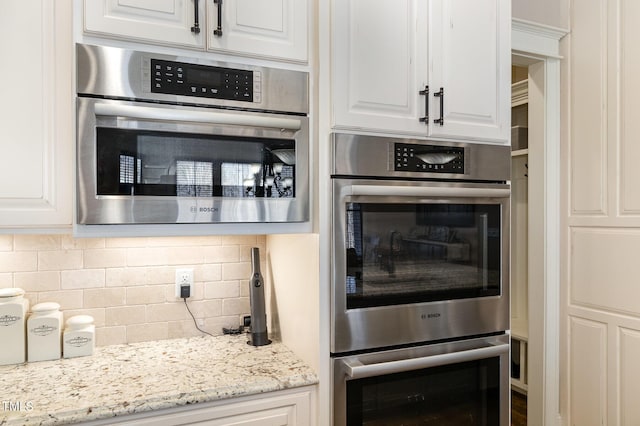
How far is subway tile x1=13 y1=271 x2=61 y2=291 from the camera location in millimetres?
1661

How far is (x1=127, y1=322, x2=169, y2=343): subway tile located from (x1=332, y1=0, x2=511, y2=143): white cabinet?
3.59 ft

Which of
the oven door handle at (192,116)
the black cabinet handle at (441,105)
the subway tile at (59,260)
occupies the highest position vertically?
the black cabinet handle at (441,105)

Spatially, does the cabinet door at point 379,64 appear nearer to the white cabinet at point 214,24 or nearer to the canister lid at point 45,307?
the white cabinet at point 214,24

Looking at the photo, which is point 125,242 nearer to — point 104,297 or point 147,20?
point 104,297

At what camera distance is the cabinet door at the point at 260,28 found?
142 centimetres

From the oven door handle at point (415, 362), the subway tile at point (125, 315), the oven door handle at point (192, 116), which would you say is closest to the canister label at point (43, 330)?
the subway tile at point (125, 315)

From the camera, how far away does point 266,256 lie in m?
1.99

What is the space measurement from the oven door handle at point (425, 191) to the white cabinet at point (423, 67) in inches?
8.2

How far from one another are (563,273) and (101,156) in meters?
2.23

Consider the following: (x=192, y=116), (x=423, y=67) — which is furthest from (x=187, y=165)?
(x=423, y=67)

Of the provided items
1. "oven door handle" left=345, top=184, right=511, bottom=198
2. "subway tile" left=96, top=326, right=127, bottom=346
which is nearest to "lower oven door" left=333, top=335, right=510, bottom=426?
"oven door handle" left=345, top=184, right=511, bottom=198

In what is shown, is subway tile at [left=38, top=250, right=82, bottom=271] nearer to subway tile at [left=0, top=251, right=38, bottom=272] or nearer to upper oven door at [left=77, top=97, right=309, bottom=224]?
subway tile at [left=0, top=251, right=38, bottom=272]

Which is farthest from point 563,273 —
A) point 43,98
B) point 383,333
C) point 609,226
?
point 43,98

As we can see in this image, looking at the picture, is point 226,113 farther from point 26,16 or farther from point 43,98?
point 26,16
